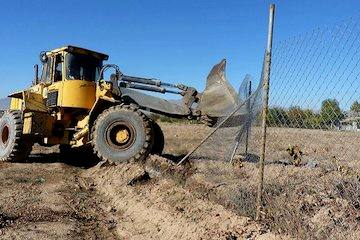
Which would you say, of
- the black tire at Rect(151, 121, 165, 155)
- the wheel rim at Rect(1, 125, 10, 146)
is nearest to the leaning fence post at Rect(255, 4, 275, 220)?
the black tire at Rect(151, 121, 165, 155)

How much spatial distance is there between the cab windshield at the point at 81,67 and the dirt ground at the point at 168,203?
94.5 inches

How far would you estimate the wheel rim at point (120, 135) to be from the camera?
1055cm

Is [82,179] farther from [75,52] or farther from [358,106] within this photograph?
[358,106]

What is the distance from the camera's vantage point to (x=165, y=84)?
1176cm

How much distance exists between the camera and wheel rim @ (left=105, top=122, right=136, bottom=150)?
34.6ft

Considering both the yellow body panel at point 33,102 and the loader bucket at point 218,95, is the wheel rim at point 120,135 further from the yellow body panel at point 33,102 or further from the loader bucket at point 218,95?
the yellow body panel at point 33,102

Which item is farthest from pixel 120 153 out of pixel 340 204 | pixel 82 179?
pixel 340 204

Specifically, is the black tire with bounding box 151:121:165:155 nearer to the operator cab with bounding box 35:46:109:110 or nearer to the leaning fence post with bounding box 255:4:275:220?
the operator cab with bounding box 35:46:109:110

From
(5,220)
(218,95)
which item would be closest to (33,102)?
(218,95)

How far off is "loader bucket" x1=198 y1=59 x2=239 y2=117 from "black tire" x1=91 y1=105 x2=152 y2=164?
1.43 metres

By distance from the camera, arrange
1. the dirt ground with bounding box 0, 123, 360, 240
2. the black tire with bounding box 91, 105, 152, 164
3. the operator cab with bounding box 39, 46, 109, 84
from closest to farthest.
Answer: the dirt ground with bounding box 0, 123, 360, 240 < the black tire with bounding box 91, 105, 152, 164 < the operator cab with bounding box 39, 46, 109, 84

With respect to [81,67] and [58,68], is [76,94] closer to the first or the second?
[81,67]

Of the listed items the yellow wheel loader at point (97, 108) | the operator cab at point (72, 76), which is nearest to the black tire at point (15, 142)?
the yellow wheel loader at point (97, 108)

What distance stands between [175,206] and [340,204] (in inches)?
88.1
